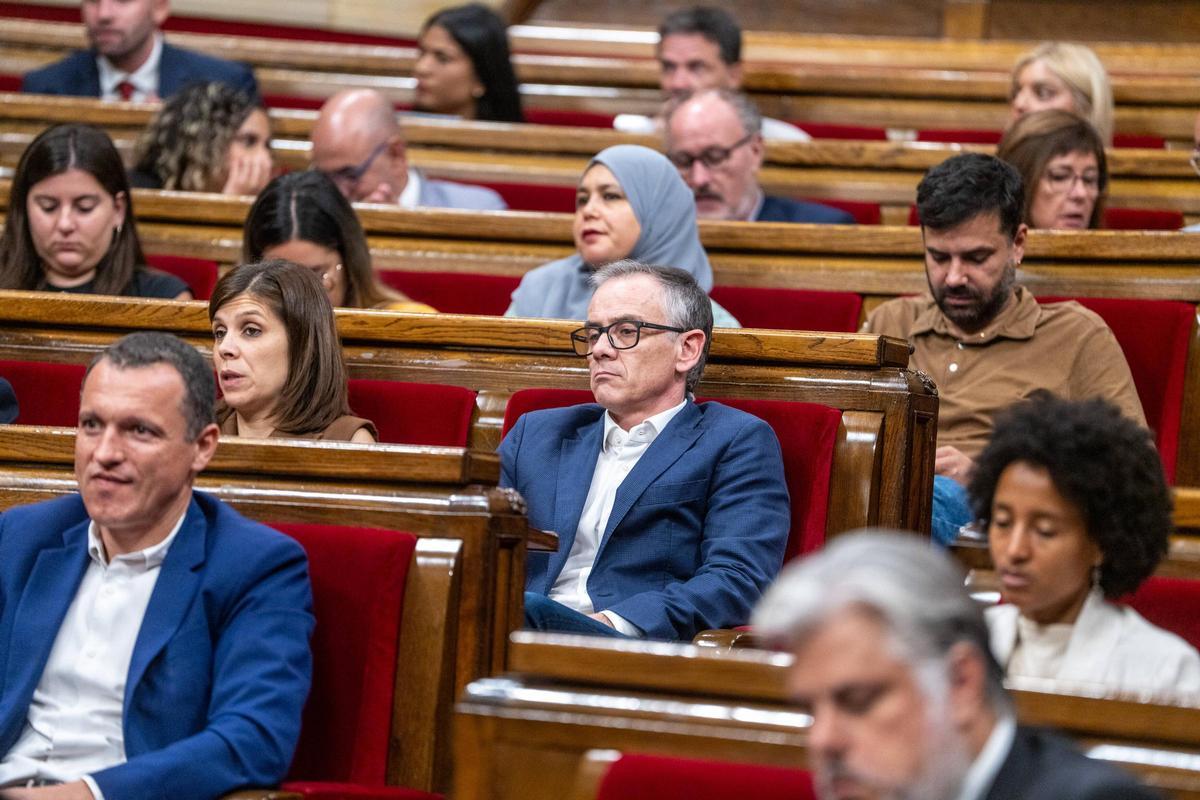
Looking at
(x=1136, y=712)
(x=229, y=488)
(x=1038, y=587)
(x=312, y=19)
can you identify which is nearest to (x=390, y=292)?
(x=229, y=488)

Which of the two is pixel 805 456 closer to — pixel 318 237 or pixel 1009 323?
pixel 1009 323

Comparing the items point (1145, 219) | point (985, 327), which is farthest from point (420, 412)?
point (1145, 219)

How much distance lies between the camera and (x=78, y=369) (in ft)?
4.69

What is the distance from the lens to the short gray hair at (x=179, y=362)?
0.98 m

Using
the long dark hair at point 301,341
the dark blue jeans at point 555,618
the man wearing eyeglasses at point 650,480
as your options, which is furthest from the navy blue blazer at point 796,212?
the dark blue jeans at point 555,618

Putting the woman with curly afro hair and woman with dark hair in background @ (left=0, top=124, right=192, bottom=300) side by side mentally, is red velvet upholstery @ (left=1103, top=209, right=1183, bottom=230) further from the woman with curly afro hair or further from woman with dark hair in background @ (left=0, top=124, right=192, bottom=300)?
the woman with curly afro hair

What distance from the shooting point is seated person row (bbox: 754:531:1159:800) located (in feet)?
1.89

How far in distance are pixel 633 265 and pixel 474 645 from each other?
45 cm

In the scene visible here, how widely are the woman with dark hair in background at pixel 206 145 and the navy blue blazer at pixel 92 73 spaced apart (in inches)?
16.9

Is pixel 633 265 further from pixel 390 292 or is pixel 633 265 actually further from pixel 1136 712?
pixel 1136 712

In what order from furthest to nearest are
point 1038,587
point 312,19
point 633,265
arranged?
point 312,19 → point 633,265 → point 1038,587

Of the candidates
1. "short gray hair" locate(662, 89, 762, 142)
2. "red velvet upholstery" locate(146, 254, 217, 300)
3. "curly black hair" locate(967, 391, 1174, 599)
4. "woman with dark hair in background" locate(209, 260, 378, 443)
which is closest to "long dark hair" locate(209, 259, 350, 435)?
"woman with dark hair in background" locate(209, 260, 378, 443)

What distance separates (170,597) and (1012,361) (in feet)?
2.78

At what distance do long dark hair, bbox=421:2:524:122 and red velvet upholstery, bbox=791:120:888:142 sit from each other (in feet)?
1.43
